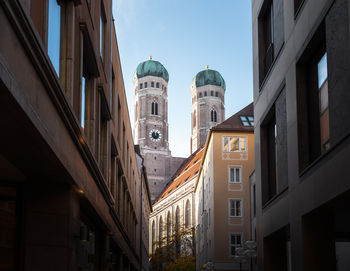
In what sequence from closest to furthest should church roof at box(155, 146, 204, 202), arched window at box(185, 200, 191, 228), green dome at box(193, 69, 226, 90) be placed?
arched window at box(185, 200, 191, 228), church roof at box(155, 146, 204, 202), green dome at box(193, 69, 226, 90)

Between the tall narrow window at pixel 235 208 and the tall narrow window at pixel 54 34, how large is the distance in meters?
40.4

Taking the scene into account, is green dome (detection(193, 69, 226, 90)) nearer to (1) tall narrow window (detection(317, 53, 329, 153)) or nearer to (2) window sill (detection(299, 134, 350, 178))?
(2) window sill (detection(299, 134, 350, 178))

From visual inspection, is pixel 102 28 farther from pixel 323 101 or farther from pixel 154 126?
pixel 154 126

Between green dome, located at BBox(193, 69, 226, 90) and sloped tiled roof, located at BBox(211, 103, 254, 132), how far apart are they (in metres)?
115

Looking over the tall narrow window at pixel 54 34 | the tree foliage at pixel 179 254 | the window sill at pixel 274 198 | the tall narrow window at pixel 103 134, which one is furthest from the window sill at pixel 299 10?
the tree foliage at pixel 179 254

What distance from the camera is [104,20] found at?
19062 millimetres

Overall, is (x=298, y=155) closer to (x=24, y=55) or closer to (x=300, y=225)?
(x=300, y=225)

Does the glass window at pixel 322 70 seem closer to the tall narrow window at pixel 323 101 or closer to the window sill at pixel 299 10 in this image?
the tall narrow window at pixel 323 101

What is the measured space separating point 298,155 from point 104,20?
772cm

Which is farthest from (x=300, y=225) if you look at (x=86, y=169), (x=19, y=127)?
(x=19, y=127)

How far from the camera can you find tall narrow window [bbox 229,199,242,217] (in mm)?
50156

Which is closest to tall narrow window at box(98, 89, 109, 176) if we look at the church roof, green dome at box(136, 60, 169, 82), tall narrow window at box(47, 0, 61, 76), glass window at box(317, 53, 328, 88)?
glass window at box(317, 53, 328, 88)

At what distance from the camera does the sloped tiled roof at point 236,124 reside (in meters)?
51.2

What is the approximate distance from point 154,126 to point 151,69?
1563cm
